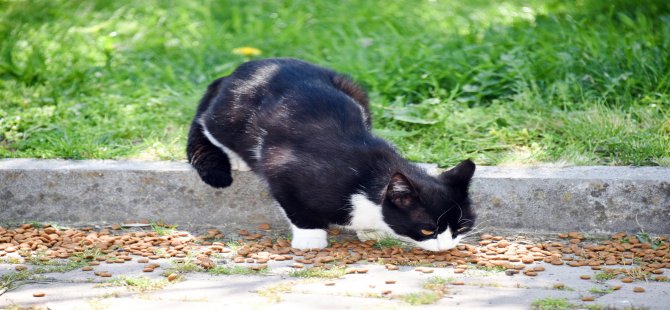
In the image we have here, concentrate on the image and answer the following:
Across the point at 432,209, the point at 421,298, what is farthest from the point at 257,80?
the point at 421,298

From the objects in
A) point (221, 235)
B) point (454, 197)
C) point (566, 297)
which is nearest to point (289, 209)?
point (221, 235)

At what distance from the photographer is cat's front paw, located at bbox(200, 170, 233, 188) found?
456 cm

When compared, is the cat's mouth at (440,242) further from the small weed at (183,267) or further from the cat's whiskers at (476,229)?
the small weed at (183,267)

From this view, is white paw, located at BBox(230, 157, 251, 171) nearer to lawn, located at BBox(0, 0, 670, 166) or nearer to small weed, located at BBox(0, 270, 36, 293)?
lawn, located at BBox(0, 0, 670, 166)

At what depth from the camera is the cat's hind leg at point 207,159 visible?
4574 mm

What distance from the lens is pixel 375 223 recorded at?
4055 millimetres

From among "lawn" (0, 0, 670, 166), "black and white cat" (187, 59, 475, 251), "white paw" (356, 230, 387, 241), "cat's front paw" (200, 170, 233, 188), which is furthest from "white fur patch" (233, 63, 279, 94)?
"white paw" (356, 230, 387, 241)

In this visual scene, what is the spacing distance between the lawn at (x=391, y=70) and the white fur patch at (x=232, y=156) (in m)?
0.27

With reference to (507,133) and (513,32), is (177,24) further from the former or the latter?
(507,133)

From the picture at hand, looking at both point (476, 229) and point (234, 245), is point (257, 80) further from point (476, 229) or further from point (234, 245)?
point (476, 229)

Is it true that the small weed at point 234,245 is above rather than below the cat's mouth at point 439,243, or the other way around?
below

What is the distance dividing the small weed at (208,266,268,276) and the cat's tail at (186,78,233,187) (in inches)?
33.7

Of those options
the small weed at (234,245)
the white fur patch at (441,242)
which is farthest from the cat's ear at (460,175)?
the small weed at (234,245)

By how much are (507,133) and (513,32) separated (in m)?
1.74
